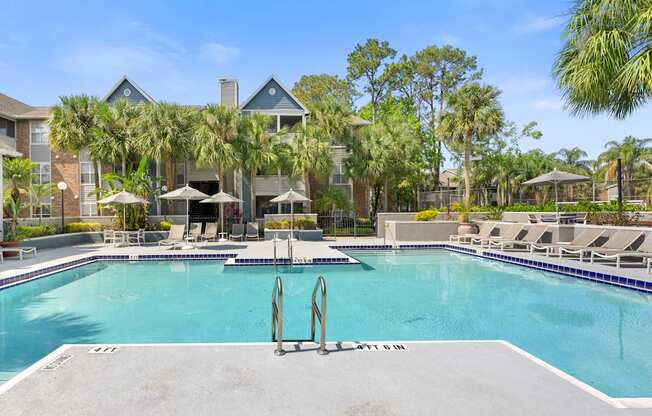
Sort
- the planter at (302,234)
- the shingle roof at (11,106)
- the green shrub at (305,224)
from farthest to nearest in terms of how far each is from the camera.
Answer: the shingle roof at (11,106), the green shrub at (305,224), the planter at (302,234)

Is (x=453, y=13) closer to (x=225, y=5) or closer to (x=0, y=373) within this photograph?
(x=225, y=5)

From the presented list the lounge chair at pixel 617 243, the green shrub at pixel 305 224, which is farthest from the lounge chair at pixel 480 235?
the green shrub at pixel 305 224

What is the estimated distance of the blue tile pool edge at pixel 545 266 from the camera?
8.86m

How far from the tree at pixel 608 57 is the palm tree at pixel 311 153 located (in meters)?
13.2

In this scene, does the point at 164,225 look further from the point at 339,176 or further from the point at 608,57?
the point at 608,57

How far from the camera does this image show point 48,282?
34.1ft

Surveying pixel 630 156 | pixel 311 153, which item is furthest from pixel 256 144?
pixel 630 156

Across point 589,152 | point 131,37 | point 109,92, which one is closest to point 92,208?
point 109,92

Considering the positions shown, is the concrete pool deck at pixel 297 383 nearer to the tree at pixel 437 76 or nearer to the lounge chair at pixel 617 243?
the lounge chair at pixel 617 243

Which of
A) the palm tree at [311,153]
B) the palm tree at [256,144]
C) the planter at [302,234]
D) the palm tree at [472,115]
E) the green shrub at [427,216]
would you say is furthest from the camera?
the palm tree at [256,144]

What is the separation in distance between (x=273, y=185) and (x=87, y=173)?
12167 mm

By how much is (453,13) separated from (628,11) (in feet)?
35.7

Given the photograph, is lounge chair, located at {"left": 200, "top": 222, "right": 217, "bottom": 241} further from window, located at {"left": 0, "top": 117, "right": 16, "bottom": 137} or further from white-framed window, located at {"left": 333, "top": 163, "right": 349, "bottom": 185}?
window, located at {"left": 0, "top": 117, "right": 16, "bottom": 137}

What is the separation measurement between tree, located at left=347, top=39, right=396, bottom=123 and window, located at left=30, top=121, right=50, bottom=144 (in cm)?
2399
